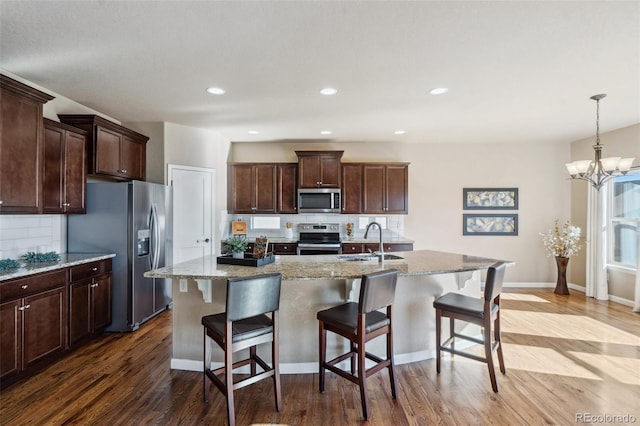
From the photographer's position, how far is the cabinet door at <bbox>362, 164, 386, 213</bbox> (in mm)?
5609

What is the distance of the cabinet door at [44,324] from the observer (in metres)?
2.63

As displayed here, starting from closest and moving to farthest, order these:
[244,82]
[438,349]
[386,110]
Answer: [438,349], [244,82], [386,110]

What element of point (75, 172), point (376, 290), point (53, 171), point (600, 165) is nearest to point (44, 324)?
point (53, 171)

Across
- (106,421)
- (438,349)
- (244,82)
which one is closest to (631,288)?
(438,349)

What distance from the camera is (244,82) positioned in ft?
10.5

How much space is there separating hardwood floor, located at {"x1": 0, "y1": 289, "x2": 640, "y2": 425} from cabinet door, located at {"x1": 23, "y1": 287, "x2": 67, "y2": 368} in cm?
18

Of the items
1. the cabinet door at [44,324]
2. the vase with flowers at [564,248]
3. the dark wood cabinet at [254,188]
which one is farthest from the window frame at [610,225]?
the cabinet door at [44,324]

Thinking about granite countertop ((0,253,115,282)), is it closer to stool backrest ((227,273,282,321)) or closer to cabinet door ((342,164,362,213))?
stool backrest ((227,273,282,321))

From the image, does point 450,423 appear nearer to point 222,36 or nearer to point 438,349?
point 438,349

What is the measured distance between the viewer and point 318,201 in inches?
218

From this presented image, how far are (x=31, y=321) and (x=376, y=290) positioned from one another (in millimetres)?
2799

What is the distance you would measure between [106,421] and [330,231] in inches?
164

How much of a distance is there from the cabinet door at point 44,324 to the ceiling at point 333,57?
2029mm

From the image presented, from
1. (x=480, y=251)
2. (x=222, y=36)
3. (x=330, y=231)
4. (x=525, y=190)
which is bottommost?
(x=480, y=251)
